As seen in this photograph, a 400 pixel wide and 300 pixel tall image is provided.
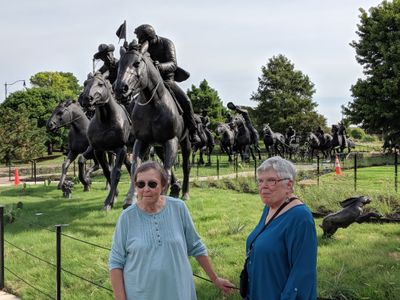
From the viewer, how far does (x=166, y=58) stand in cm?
962

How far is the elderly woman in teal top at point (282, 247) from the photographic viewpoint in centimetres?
268

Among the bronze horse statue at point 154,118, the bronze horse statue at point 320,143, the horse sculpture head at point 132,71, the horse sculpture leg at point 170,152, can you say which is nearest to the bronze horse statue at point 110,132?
the bronze horse statue at point 154,118

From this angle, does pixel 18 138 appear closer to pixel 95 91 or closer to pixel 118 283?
pixel 95 91

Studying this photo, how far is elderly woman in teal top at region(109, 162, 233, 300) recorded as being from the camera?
9.96ft

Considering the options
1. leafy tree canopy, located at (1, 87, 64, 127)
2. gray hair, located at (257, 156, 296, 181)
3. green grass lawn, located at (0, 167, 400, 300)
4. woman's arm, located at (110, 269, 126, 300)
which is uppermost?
leafy tree canopy, located at (1, 87, 64, 127)

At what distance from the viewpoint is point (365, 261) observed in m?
5.75

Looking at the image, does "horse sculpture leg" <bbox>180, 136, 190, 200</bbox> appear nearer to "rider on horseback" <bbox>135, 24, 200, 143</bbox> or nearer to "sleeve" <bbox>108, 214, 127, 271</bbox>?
"rider on horseback" <bbox>135, 24, 200, 143</bbox>

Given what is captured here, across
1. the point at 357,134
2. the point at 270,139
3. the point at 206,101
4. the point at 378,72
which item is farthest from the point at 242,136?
the point at 357,134

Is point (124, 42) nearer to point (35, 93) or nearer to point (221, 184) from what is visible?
point (221, 184)

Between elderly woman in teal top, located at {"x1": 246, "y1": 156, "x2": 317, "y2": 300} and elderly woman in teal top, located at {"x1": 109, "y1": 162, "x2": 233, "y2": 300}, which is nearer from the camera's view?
elderly woman in teal top, located at {"x1": 246, "y1": 156, "x2": 317, "y2": 300}

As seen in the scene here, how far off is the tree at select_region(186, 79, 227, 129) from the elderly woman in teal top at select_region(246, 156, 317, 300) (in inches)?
2394

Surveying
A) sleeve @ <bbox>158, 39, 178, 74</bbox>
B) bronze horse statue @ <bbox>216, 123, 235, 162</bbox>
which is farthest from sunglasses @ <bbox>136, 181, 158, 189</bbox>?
bronze horse statue @ <bbox>216, 123, 235, 162</bbox>

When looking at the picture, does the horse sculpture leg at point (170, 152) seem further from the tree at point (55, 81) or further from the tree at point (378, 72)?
the tree at point (55, 81)

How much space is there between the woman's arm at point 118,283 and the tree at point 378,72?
33.0 m
